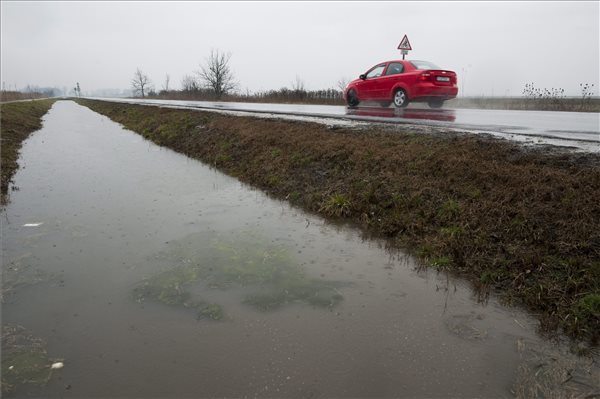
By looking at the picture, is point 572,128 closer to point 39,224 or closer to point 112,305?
point 112,305

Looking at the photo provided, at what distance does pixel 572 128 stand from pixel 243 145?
22.4 feet

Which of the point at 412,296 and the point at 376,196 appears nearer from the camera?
the point at 412,296

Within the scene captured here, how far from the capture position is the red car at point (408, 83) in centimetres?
1023

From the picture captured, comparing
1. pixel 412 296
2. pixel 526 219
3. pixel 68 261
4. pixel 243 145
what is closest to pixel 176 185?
pixel 243 145

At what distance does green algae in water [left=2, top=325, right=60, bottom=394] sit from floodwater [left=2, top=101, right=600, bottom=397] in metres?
0.08

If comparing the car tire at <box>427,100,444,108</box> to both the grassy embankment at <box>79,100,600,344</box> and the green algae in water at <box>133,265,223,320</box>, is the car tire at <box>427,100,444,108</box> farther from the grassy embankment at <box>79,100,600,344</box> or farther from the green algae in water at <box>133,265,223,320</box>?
→ the green algae in water at <box>133,265,223,320</box>

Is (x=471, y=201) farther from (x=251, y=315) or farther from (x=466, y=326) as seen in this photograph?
(x=251, y=315)

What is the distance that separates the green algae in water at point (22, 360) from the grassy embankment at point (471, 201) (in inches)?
128

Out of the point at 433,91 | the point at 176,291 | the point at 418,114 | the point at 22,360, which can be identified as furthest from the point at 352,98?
the point at 22,360

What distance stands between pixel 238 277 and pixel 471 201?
2847 millimetres

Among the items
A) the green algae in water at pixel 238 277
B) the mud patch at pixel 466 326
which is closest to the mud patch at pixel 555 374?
the mud patch at pixel 466 326

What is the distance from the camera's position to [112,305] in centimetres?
302

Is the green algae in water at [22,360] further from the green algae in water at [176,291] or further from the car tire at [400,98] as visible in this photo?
the car tire at [400,98]

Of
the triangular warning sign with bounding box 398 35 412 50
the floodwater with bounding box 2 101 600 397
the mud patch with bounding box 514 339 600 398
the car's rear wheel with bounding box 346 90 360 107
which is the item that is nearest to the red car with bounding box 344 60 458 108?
the car's rear wheel with bounding box 346 90 360 107
